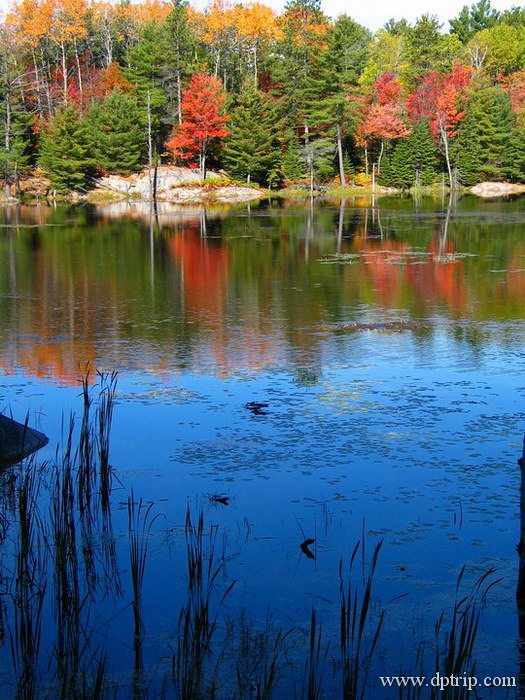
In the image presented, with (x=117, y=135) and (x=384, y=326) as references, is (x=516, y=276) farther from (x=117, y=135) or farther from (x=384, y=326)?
(x=117, y=135)

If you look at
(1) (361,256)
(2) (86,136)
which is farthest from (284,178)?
(1) (361,256)

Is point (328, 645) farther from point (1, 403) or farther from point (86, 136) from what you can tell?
point (86, 136)

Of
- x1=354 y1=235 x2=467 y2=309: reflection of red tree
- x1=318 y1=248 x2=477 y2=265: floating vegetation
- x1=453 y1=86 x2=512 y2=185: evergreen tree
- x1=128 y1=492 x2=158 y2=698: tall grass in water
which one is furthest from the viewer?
x1=453 y1=86 x2=512 y2=185: evergreen tree

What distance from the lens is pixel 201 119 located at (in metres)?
61.2

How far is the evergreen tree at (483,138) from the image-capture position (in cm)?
6575

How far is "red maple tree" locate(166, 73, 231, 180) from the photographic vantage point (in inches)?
2386

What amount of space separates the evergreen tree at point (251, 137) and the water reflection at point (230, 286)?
25.7 m

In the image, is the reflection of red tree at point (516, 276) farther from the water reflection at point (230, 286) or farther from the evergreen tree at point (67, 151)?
the evergreen tree at point (67, 151)

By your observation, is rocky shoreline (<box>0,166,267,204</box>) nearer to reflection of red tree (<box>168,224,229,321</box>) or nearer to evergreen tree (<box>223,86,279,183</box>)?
evergreen tree (<box>223,86,279,183</box>)

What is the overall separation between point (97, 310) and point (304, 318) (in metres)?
3.92

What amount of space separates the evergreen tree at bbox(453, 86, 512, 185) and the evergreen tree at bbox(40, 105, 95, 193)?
28.9m

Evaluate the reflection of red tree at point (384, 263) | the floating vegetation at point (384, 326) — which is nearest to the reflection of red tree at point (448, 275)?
the reflection of red tree at point (384, 263)

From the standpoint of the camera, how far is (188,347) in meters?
12.5

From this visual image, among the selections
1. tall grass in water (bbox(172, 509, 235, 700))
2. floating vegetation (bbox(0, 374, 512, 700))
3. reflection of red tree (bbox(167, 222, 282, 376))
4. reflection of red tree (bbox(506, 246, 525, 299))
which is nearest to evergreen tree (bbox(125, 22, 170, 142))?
reflection of red tree (bbox(167, 222, 282, 376))
